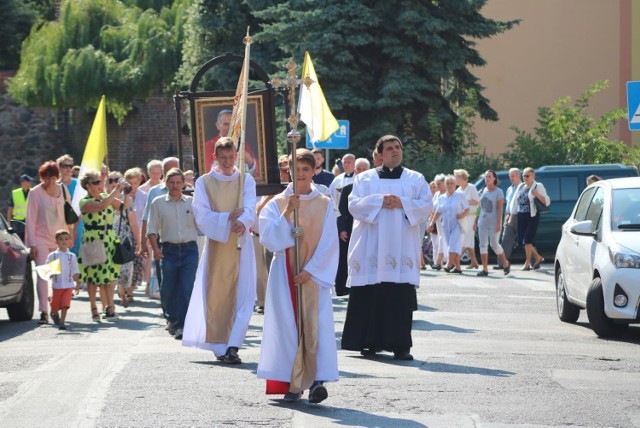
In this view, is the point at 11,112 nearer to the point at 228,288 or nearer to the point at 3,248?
the point at 3,248

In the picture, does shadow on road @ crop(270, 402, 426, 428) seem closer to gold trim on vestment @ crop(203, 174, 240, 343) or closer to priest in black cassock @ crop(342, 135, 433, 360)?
gold trim on vestment @ crop(203, 174, 240, 343)

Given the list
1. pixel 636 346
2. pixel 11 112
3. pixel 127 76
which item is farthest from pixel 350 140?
pixel 636 346

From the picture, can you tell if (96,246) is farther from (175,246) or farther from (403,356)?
(403,356)

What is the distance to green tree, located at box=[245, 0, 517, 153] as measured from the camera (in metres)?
34.0

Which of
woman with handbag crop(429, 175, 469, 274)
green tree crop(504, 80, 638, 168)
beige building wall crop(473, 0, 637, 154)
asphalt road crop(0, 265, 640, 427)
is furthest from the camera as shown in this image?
beige building wall crop(473, 0, 637, 154)

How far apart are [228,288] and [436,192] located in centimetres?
1514

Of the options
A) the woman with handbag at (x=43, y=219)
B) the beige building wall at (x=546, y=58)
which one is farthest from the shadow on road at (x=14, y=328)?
the beige building wall at (x=546, y=58)

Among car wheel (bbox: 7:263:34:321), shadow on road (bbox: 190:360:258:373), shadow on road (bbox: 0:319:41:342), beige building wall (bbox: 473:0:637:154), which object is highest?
beige building wall (bbox: 473:0:637:154)

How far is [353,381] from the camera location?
1053cm

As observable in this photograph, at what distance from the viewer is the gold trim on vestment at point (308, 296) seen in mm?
9406

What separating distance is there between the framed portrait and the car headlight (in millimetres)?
4225

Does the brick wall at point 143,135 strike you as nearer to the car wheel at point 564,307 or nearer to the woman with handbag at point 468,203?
the woman with handbag at point 468,203

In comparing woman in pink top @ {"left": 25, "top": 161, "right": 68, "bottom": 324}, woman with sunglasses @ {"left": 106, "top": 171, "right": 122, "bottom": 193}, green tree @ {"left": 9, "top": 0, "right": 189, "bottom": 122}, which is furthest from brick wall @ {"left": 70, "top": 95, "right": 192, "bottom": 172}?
woman in pink top @ {"left": 25, "top": 161, "right": 68, "bottom": 324}

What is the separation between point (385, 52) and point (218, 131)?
1857 cm
